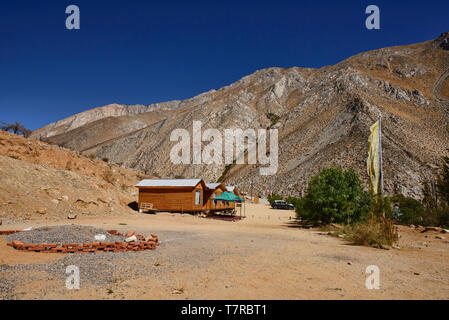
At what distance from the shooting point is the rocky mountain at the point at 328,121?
1953 inches

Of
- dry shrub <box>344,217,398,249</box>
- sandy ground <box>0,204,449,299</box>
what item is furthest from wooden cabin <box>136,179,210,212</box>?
sandy ground <box>0,204,449,299</box>

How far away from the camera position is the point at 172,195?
1093 inches

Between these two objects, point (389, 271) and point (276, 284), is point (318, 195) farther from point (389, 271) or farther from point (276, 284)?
point (276, 284)

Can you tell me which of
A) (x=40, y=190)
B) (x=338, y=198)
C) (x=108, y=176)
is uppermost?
(x=108, y=176)

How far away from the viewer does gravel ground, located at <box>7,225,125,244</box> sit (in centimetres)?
895

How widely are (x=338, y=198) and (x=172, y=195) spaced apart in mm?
16336

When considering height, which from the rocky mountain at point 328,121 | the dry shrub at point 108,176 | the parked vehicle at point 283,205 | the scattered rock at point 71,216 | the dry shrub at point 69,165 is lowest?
the parked vehicle at point 283,205

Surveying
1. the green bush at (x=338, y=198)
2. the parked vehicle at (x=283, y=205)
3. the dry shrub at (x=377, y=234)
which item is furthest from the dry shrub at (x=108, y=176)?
the dry shrub at (x=377, y=234)

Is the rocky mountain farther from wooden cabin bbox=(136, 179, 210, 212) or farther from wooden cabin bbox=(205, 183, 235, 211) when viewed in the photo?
wooden cabin bbox=(136, 179, 210, 212)

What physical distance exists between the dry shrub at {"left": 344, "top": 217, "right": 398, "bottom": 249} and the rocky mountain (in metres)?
33.7

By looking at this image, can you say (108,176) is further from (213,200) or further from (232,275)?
(232,275)

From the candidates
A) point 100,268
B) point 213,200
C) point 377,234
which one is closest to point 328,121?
point 213,200

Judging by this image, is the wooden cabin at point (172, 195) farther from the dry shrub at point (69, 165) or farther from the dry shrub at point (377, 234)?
the dry shrub at point (377, 234)

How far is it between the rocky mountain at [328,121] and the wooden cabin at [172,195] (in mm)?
28242
